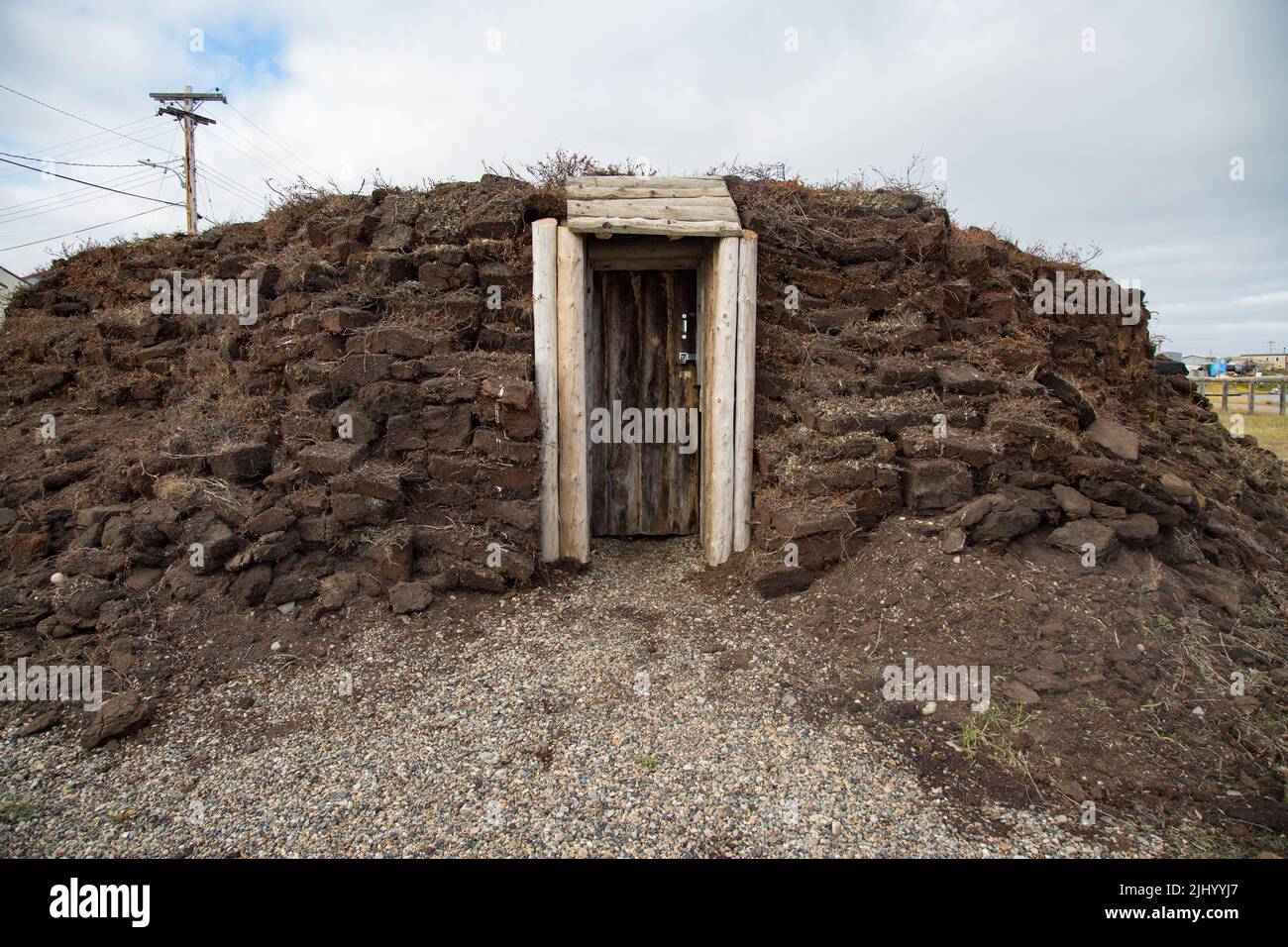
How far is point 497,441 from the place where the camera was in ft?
18.6

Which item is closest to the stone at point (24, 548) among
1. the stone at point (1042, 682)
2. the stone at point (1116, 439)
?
the stone at point (1042, 682)

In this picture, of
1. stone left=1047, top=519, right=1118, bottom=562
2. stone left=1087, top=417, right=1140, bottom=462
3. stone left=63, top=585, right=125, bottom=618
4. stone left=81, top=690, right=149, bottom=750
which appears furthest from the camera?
stone left=1087, top=417, right=1140, bottom=462

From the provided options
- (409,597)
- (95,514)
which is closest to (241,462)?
(95,514)

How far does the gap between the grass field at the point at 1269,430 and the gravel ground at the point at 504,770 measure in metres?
11.8

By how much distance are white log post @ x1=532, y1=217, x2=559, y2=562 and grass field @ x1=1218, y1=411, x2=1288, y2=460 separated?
11.9 metres

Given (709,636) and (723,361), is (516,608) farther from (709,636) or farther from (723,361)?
(723,361)

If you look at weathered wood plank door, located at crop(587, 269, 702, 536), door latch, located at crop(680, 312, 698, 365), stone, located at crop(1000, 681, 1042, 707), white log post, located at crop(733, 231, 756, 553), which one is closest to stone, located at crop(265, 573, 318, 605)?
weathered wood plank door, located at crop(587, 269, 702, 536)

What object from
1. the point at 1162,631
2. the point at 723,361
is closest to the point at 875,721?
the point at 1162,631

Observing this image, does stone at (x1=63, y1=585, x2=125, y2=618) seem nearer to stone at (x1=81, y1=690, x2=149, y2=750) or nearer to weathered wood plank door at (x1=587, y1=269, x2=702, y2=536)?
stone at (x1=81, y1=690, x2=149, y2=750)

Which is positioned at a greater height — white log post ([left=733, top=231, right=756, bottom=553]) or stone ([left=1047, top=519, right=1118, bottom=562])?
white log post ([left=733, top=231, right=756, bottom=553])

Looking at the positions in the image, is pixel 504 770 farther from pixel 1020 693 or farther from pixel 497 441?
pixel 1020 693

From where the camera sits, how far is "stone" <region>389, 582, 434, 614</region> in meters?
5.08

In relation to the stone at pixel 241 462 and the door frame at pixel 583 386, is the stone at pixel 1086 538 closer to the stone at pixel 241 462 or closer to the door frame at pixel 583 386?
the door frame at pixel 583 386

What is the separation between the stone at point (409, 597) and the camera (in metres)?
5.08
